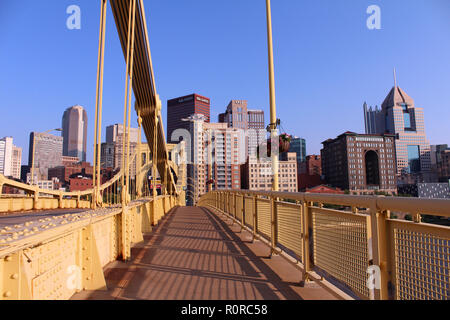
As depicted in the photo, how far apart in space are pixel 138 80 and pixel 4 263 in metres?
14.4

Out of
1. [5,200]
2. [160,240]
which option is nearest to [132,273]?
[160,240]

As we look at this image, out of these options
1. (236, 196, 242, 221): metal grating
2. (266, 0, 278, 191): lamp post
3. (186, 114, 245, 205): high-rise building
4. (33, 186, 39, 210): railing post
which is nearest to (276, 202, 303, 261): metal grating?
(266, 0, 278, 191): lamp post

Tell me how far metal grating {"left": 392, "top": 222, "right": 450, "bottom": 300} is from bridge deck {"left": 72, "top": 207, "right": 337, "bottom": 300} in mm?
1327

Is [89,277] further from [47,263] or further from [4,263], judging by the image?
[4,263]

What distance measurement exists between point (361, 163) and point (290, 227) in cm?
9451

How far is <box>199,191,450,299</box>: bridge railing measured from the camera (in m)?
1.92

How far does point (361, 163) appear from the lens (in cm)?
9069

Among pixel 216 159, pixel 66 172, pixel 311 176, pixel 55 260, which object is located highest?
pixel 216 159

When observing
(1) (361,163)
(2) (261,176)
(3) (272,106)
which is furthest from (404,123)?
(3) (272,106)

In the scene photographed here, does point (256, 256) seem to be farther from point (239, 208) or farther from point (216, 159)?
point (216, 159)

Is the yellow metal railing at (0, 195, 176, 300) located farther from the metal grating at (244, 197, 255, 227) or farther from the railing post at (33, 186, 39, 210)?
the railing post at (33, 186, 39, 210)

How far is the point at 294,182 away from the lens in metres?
96.1

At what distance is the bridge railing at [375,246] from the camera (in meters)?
1.92
